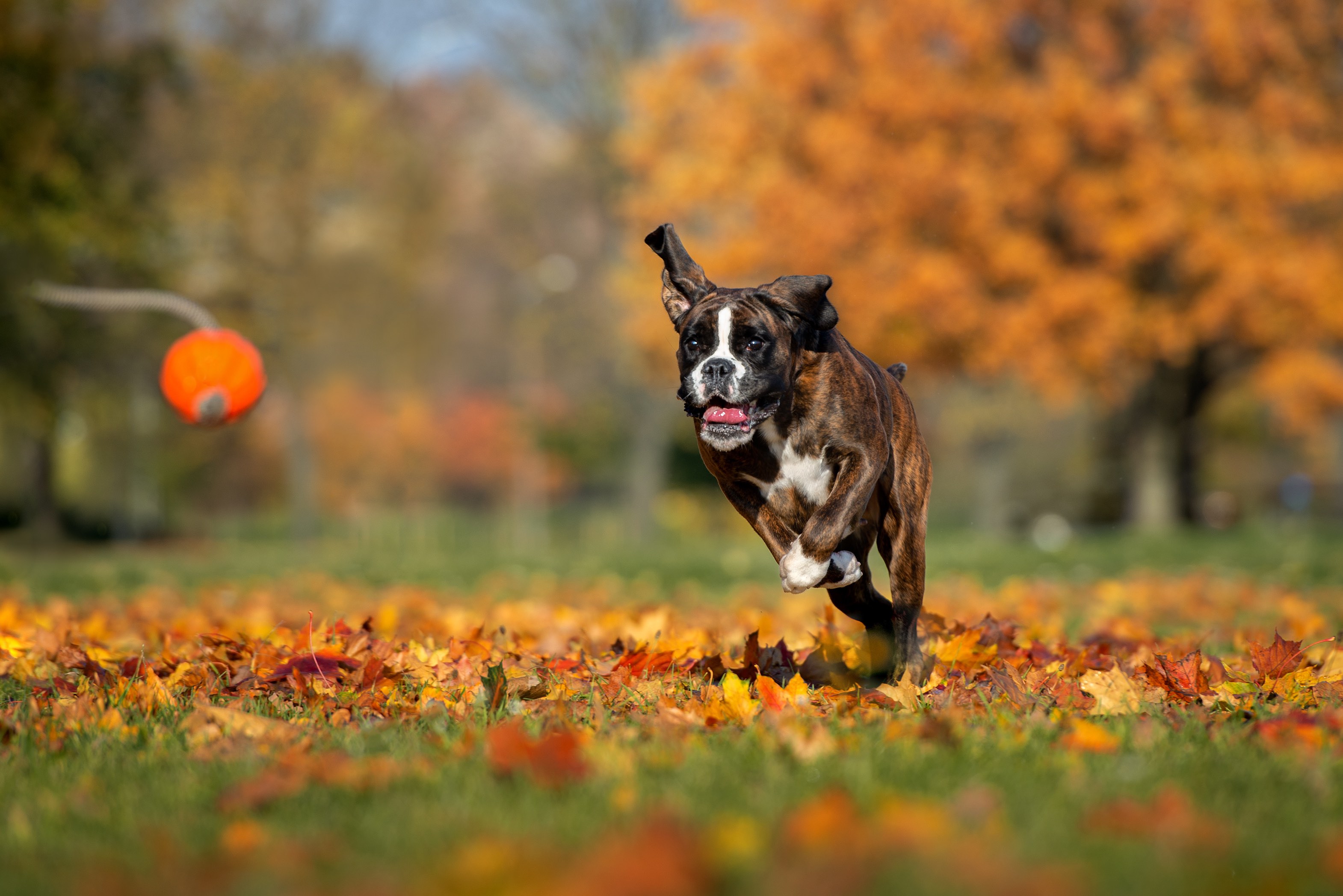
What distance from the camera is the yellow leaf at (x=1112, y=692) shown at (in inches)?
152

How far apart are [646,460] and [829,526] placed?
90.6ft

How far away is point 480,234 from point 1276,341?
100 ft

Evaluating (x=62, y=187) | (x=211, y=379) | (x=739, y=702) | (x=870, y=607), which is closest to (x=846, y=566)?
(x=870, y=607)

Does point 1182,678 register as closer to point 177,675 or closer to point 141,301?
point 177,675

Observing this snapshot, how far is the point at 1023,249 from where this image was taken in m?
18.0

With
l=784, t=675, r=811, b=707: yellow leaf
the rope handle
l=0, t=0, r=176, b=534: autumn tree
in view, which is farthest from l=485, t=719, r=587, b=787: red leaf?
l=0, t=0, r=176, b=534: autumn tree

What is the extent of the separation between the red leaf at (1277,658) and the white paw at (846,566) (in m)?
1.36

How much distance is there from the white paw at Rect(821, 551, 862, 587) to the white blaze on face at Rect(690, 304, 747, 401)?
68 cm

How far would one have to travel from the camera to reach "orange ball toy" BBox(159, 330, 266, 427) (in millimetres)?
5840

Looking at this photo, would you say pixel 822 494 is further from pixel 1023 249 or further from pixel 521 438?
pixel 521 438

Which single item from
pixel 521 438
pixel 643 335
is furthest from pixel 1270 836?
pixel 521 438

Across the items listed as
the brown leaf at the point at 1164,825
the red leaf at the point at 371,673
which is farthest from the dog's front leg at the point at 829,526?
the brown leaf at the point at 1164,825

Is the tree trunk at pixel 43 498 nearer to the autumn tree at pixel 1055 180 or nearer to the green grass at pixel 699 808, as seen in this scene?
the autumn tree at pixel 1055 180

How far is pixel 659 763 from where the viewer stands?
2.99 metres
